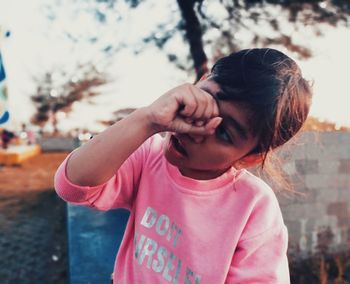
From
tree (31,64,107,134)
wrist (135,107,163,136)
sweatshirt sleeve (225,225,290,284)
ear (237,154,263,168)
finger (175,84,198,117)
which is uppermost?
finger (175,84,198,117)

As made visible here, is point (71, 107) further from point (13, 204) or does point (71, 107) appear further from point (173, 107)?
point (173, 107)

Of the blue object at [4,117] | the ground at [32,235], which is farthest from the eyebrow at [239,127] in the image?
the blue object at [4,117]

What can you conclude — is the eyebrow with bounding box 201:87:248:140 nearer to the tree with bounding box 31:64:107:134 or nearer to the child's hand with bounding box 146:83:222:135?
the child's hand with bounding box 146:83:222:135

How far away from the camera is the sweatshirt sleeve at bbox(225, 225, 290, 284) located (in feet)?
3.19

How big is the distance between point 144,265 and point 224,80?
0.46 metres

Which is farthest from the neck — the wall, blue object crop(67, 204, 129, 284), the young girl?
the wall

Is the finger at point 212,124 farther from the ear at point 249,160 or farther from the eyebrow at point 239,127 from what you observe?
the ear at point 249,160

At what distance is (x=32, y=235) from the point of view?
521 cm

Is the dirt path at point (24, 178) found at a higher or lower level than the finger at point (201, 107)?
lower

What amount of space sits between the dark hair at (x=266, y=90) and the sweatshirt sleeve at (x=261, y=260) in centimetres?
21

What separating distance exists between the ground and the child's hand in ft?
11.1

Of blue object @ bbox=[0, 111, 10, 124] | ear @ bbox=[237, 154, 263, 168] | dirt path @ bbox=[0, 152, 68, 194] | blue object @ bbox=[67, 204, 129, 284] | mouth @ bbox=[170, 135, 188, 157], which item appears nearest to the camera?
mouth @ bbox=[170, 135, 188, 157]

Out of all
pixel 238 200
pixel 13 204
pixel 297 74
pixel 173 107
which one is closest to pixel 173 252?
pixel 238 200

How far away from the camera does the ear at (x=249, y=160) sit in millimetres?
1071
